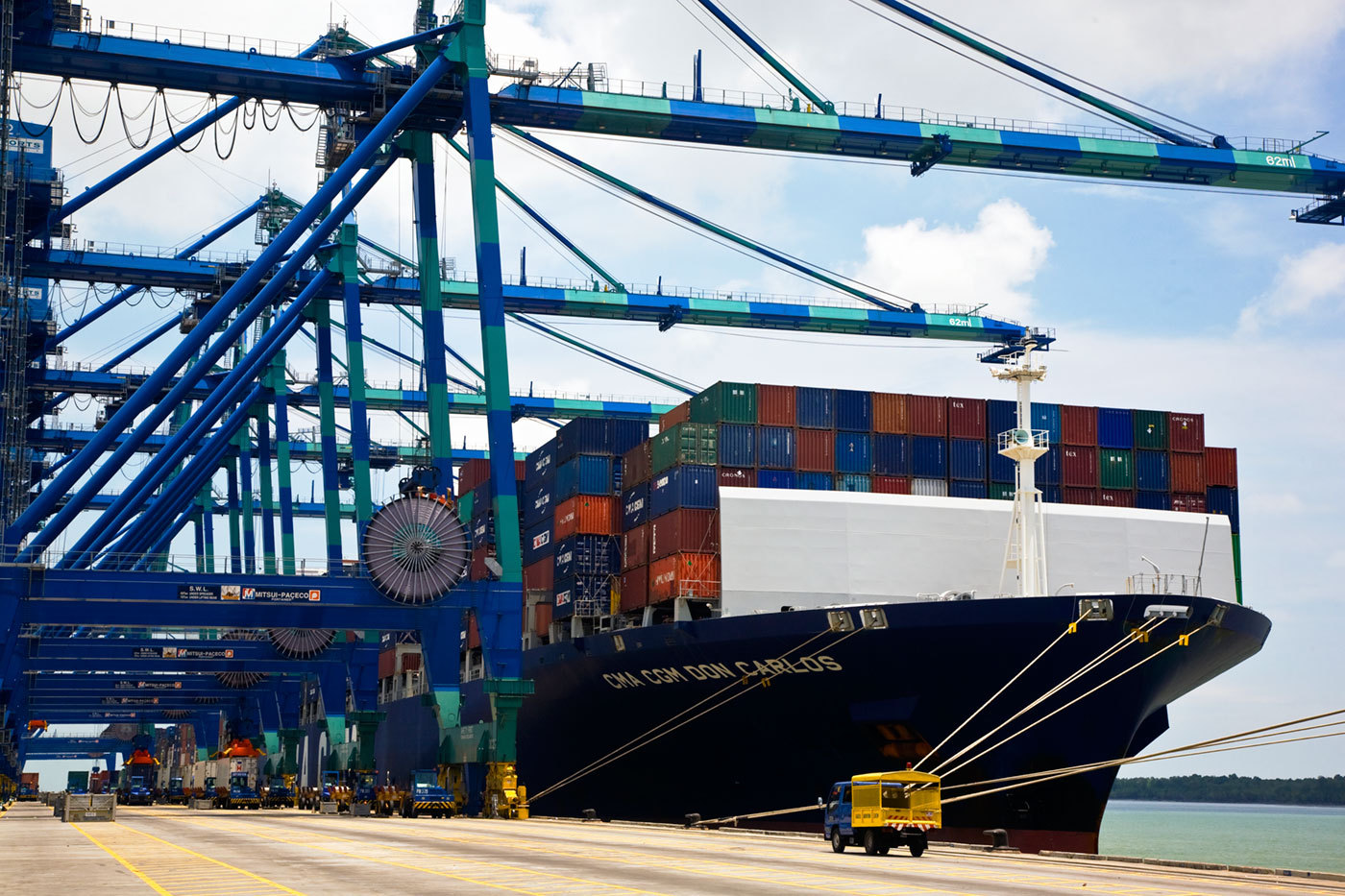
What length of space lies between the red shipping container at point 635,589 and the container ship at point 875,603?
0.37ft

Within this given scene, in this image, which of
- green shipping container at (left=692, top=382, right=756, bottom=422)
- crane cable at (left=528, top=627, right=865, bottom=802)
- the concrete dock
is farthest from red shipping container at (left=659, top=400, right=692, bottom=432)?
the concrete dock

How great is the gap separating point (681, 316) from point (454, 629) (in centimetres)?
2097

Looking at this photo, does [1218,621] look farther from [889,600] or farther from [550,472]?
[550,472]

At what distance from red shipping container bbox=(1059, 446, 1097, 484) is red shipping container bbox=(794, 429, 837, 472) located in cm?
651

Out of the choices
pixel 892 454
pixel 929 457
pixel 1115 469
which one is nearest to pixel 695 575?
pixel 892 454

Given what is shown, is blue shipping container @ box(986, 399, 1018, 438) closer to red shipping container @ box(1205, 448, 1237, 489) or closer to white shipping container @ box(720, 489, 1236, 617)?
white shipping container @ box(720, 489, 1236, 617)

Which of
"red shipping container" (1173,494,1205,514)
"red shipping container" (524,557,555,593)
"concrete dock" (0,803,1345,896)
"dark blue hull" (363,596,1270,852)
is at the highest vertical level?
"red shipping container" (1173,494,1205,514)

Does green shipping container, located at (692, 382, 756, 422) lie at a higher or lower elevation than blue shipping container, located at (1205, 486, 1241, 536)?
higher

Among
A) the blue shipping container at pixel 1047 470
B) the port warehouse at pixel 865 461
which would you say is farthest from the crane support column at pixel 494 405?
A: the blue shipping container at pixel 1047 470

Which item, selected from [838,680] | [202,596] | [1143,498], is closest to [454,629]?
[202,596]

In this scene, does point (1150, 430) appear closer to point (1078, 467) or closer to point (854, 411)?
A: point (1078, 467)

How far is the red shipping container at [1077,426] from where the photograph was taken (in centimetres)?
4175

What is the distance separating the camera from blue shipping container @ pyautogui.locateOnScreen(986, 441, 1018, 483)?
41.3 meters

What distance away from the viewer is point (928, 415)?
41438 millimetres
